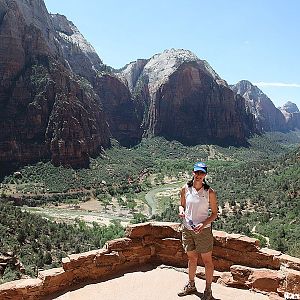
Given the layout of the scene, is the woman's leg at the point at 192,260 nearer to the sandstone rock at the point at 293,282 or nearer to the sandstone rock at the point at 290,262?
the sandstone rock at the point at 293,282

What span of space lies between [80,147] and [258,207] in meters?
61.4

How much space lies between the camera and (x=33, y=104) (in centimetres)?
10838

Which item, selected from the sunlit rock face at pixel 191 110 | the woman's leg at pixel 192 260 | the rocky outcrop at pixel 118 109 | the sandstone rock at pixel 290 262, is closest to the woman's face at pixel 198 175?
the woman's leg at pixel 192 260

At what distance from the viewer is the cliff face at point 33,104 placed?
343ft

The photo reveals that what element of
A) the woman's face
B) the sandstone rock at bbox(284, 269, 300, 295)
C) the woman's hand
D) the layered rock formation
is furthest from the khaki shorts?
the layered rock formation

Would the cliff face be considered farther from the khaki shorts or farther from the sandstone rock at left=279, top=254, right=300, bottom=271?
the khaki shorts

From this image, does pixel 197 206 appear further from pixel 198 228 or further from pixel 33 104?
pixel 33 104

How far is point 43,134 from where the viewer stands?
109 m

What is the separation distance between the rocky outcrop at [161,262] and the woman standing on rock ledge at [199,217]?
6.37 feet

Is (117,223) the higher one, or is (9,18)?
(9,18)

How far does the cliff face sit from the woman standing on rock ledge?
9445 cm

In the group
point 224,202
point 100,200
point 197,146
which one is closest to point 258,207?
point 224,202

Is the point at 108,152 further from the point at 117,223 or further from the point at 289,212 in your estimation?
the point at 289,212

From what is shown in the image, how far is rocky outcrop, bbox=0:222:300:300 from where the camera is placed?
36.8ft
